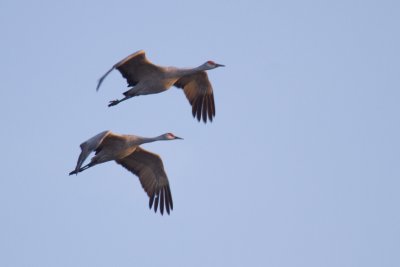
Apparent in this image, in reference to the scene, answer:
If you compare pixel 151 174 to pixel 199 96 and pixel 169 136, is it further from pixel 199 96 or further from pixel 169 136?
pixel 199 96

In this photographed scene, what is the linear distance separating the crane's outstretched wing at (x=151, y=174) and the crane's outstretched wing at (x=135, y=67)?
142 centimetres

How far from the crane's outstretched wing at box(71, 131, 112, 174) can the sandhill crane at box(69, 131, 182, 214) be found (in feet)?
0.78

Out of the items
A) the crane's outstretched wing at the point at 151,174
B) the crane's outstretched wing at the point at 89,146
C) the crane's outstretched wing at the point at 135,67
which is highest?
the crane's outstretched wing at the point at 135,67

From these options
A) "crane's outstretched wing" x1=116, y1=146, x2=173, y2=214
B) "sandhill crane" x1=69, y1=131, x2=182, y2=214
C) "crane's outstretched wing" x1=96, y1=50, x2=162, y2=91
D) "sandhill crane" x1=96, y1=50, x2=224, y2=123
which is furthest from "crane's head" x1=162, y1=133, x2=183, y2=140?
"crane's outstretched wing" x1=96, y1=50, x2=162, y2=91

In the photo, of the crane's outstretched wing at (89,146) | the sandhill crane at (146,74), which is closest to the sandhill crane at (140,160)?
the crane's outstretched wing at (89,146)

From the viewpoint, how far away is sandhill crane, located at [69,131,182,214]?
18703 mm

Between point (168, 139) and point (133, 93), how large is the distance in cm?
114

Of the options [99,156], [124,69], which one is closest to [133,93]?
[124,69]

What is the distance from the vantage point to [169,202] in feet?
67.0

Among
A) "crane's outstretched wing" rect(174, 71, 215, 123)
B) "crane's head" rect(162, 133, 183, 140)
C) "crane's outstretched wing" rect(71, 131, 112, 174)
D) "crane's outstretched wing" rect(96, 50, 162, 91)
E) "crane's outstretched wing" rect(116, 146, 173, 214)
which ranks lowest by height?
"crane's outstretched wing" rect(116, 146, 173, 214)

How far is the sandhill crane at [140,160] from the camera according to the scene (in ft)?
61.4

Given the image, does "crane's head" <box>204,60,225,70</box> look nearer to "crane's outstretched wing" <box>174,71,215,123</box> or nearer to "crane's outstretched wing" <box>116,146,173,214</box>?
"crane's outstretched wing" <box>174,71,215,123</box>

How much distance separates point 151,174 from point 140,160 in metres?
0.41

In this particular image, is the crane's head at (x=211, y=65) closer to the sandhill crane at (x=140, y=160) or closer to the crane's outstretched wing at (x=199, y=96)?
the crane's outstretched wing at (x=199, y=96)
